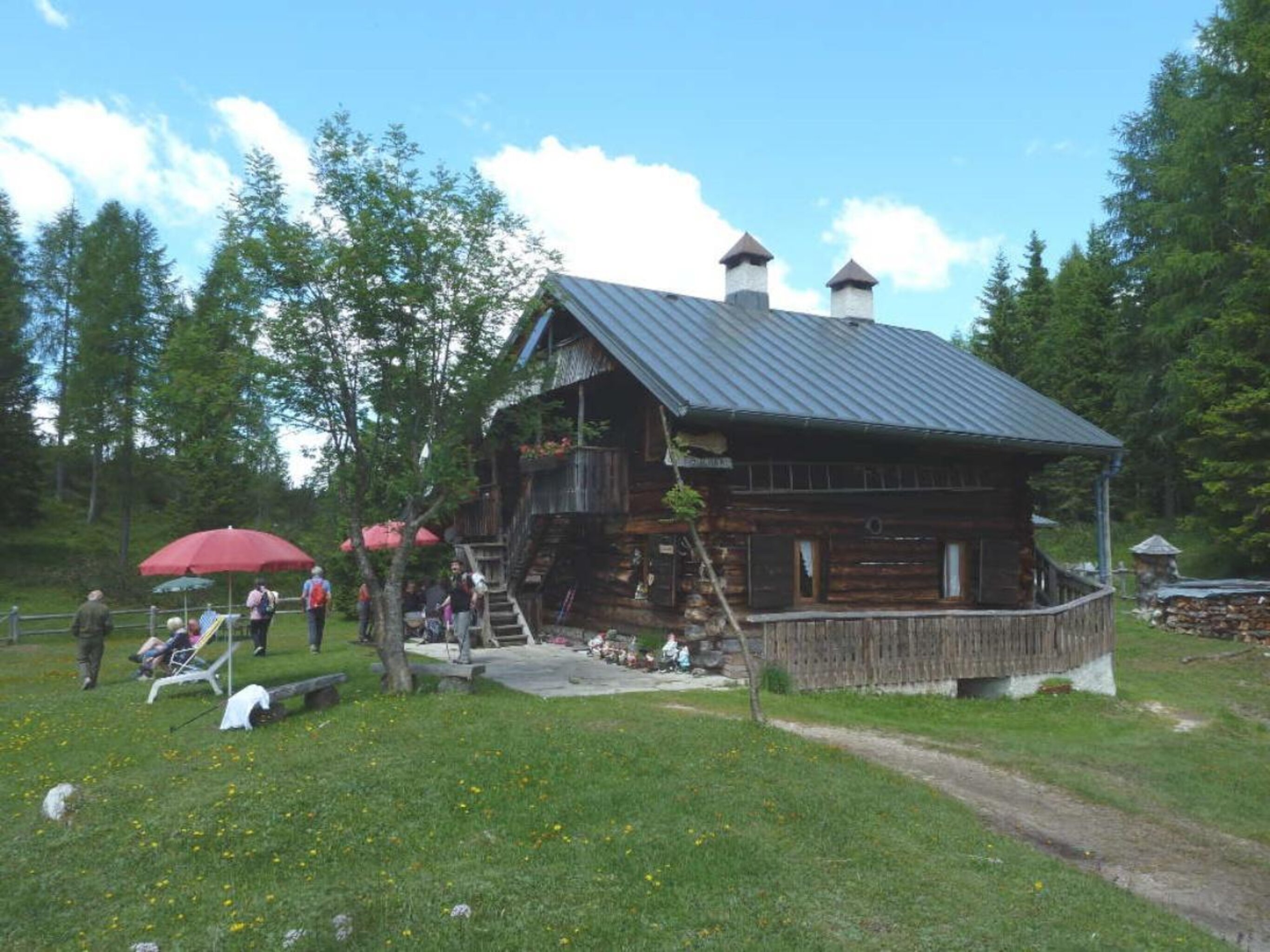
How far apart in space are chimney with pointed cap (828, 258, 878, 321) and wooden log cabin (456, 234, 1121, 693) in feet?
10.5

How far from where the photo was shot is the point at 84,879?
20.5 ft

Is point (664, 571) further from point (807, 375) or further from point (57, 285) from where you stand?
point (57, 285)

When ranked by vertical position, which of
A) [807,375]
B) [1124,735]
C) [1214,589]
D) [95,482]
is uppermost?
[807,375]

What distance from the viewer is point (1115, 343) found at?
127 ft

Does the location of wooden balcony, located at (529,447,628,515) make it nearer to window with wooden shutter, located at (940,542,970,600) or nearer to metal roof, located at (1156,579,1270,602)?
window with wooden shutter, located at (940,542,970,600)

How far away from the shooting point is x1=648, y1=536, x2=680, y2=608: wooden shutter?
623 inches

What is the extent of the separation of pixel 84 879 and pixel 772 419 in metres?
10.8

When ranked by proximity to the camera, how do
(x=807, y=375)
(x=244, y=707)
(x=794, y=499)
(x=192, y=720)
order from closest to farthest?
(x=244, y=707) → (x=192, y=720) → (x=794, y=499) → (x=807, y=375)

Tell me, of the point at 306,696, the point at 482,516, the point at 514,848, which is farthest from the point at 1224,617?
the point at 514,848

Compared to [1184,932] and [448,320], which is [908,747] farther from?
[448,320]

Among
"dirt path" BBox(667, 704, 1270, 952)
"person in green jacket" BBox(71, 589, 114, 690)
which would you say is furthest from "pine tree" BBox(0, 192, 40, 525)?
"dirt path" BBox(667, 704, 1270, 952)

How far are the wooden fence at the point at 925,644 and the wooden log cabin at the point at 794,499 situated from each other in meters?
0.03

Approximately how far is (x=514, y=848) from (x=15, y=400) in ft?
127

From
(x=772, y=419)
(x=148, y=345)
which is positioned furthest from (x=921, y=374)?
(x=148, y=345)
